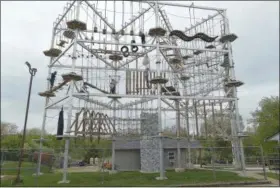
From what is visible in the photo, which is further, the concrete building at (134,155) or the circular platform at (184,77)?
the circular platform at (184,77)

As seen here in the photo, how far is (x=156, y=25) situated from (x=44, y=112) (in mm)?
13961

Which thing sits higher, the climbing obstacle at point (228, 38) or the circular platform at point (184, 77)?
the climbing obstacle at point (228, 38)

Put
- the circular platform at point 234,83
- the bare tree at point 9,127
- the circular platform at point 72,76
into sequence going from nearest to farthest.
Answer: the circular platform at point 72,76
the circular platform at point 234,83
the bare tree at point 9,127

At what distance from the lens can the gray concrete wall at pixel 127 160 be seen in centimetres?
3061

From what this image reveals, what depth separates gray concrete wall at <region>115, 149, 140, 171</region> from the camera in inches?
1205

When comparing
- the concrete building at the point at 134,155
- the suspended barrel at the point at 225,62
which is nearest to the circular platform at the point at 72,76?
the concrete building at the point at 134,155

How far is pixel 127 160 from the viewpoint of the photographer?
3103 cm

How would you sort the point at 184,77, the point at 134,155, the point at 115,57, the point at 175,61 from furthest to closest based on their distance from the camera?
the point at 184,77 < the point at 134,155 < the point at 175,61 < the point at 115,57

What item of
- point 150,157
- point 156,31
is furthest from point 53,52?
point 150,157

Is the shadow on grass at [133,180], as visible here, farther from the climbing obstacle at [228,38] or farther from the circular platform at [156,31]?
the climbing obstacle at [228,38]

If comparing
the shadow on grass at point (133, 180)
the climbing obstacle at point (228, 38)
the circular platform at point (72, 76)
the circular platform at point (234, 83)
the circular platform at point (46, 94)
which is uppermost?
the climbing obstacle at point (228, 38)

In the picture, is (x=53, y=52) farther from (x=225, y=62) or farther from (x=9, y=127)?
(x=9, y=127)

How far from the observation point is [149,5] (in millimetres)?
26500

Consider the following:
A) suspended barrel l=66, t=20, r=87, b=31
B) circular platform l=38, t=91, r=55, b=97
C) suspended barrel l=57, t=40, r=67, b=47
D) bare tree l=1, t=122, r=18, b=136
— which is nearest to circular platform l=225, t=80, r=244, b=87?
suspended barrel l=66, t=20, r=87, b=31
